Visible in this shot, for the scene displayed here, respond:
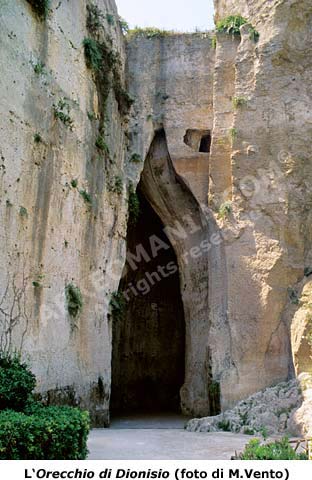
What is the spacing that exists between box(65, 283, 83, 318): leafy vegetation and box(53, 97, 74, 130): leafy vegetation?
4064mm

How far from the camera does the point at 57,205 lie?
13328mm

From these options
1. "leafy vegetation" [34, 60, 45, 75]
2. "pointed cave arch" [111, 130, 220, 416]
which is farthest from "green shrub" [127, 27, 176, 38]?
"leafy vegetation" [34, 60, 45, 75]

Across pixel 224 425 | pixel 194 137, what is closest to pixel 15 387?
pixel 224 425

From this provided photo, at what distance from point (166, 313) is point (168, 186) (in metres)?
5.81

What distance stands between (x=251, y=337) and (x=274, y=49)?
28.0 feet

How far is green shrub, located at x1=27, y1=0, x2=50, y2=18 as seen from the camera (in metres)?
12.8

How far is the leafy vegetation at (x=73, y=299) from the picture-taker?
13.6 meters

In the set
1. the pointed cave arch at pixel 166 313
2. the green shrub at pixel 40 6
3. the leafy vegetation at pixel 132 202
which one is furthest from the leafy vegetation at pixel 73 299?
the green shrub at pixel 40 6

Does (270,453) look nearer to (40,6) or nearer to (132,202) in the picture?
(40,6)

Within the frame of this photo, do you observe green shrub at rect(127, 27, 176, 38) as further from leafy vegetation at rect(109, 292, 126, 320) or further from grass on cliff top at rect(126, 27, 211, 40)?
leafy vegetation at rect(109, 292, 126, 320)

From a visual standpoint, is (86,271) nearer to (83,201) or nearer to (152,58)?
(83,201)

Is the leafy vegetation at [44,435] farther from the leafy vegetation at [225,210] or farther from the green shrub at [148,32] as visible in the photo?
the green shrub at [148,32]

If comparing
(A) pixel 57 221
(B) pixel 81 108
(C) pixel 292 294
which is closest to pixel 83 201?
(A) pixel 57 221

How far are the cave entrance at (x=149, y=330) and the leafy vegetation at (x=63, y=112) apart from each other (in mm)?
6728
